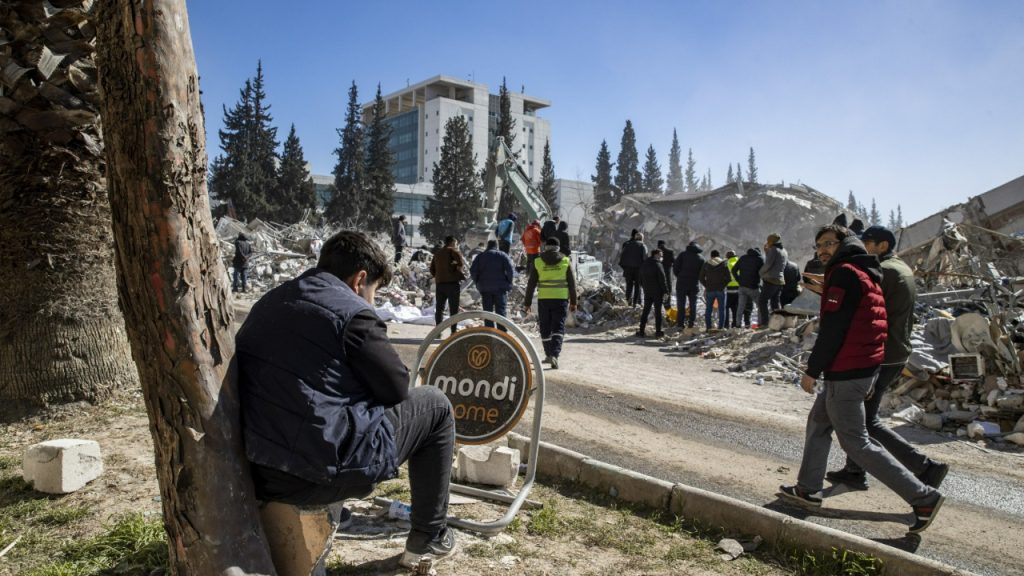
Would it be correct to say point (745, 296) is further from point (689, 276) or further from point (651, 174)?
point (651, 174)

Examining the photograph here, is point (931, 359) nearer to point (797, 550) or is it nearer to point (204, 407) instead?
point (797, 550)

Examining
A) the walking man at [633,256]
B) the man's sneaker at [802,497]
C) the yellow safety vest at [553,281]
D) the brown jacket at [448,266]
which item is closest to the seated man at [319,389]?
the man's sneaker at [802,497]

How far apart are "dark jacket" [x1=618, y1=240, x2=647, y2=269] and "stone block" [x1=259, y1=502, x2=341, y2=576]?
13.3 metres

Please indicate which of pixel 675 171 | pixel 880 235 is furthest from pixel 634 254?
pixel 675 171

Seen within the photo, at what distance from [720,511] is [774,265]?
10363 mm

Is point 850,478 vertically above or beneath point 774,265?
beneath

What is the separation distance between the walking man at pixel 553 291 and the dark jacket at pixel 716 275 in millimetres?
5301

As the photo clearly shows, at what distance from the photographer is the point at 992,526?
4473mm

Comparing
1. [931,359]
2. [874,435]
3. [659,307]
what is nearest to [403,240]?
[659,307]

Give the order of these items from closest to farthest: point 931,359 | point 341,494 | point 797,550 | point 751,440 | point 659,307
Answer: point 341,494 < point 797,550 < point 751,440 < point 931,359 < point 659,307

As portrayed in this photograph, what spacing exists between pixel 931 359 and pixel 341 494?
8292mm

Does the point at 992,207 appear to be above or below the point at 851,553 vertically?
above

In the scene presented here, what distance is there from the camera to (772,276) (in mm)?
13492

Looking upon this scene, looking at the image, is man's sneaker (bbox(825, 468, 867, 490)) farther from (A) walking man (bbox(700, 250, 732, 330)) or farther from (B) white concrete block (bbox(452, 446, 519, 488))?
(A) walking man (bbox(700, 250, 732, 330))
